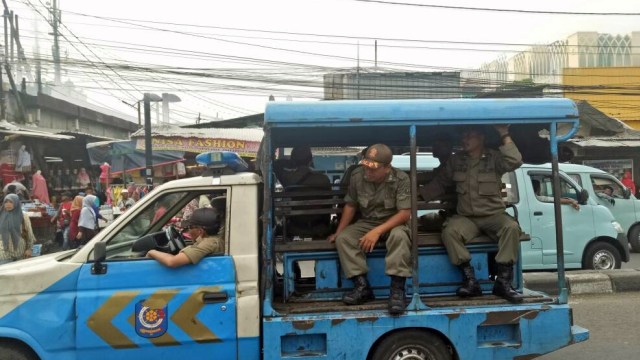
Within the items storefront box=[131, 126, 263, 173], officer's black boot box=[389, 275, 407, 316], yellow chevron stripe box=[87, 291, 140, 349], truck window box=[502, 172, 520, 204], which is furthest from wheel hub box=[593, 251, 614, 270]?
storefront box=[131, 126, 263, 173]

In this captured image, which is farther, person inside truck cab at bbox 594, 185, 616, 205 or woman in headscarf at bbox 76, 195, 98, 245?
woman in headscarf at bbox 76, 195, 98, 245

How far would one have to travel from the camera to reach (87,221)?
35.1ft

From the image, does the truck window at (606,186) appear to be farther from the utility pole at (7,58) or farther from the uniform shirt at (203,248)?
the utility pole at (7,58)

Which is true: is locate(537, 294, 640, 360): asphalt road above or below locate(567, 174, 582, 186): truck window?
below

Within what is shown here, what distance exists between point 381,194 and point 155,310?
1805 mm

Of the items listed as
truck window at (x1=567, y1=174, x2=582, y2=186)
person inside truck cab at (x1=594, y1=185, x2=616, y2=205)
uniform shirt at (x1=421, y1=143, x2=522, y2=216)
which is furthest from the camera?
person inside truck cab at (x1=594, y1=185, x2=616, y2=205)

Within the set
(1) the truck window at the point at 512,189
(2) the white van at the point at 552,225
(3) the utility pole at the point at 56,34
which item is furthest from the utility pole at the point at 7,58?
(1) the truck window at the point at 512,189

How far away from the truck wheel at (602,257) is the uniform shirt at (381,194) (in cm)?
560

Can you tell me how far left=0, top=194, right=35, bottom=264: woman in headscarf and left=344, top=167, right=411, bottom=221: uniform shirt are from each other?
6.16 m

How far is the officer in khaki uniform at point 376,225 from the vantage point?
3.71 meters

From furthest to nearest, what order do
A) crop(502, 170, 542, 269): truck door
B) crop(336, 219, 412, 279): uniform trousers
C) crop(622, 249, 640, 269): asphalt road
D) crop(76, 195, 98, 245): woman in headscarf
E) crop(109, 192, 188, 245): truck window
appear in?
Answer: crop(76, 195, 98, 245): woman in headscarf → crop(622, 249, 640, 269): asphalt road → crop(502, 170, 542, 269): truck door → crop(109, 192, 188, 245): truck window → crop(336, 219, 412, 279): uniform trousers

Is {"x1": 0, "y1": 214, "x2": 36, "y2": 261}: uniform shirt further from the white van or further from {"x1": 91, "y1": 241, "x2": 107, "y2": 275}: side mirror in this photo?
the white van

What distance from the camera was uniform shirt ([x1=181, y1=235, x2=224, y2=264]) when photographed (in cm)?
360

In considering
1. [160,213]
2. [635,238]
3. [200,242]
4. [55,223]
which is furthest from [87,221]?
[635,238]
